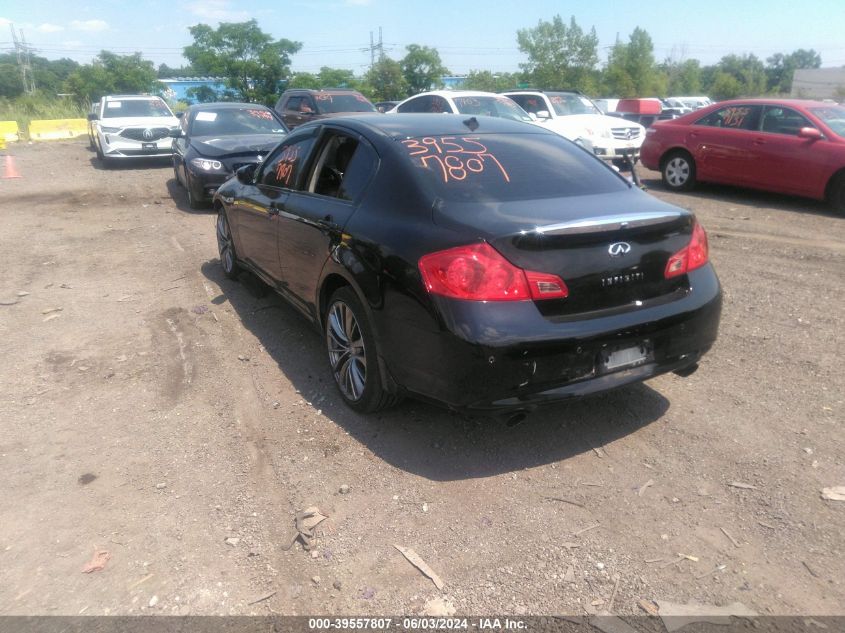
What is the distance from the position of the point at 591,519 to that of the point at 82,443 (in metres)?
2.84

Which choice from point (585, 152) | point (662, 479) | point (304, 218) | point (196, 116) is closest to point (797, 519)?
point (662, 479)

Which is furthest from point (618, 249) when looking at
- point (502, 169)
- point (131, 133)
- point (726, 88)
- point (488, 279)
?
point (726, 88)

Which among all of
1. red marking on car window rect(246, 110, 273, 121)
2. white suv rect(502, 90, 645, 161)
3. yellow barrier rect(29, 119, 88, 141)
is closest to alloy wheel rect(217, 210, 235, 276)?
red marking on car window rect(246, 110, 273, 121)

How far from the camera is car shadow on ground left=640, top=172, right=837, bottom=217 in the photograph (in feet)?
32.8

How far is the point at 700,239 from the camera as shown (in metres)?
3.76

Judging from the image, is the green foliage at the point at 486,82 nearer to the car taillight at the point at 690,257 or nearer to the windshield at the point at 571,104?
the windshield at the point at 571,104

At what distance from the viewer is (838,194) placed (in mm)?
9367

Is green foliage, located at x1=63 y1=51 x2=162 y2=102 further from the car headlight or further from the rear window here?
the rear window

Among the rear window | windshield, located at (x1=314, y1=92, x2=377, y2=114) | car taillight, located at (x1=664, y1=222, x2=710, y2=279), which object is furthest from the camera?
windshield, located at (x1=314, y1=92, x2=377, y2=114)

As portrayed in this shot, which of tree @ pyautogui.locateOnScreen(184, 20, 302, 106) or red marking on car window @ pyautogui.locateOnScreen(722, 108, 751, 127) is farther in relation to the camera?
tree @ pyautogui.locateOnScreen(184, 20, 302, 106)

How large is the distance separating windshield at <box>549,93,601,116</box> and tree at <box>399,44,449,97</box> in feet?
122

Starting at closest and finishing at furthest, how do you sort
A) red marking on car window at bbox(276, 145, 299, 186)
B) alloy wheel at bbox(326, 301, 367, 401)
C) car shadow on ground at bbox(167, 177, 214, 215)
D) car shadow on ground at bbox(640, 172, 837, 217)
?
alloy wheel at bbox(326, 301, 367, 401), red marking on car window at bbox(276, 145, 299, 186), car shadow on ground at bbox(640, 172, 837, 217), car shadow on ground at bbox(167, 177, 214, 215)

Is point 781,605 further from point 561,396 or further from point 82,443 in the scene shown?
point 82,443

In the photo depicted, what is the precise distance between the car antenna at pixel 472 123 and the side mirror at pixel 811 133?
7.16m
